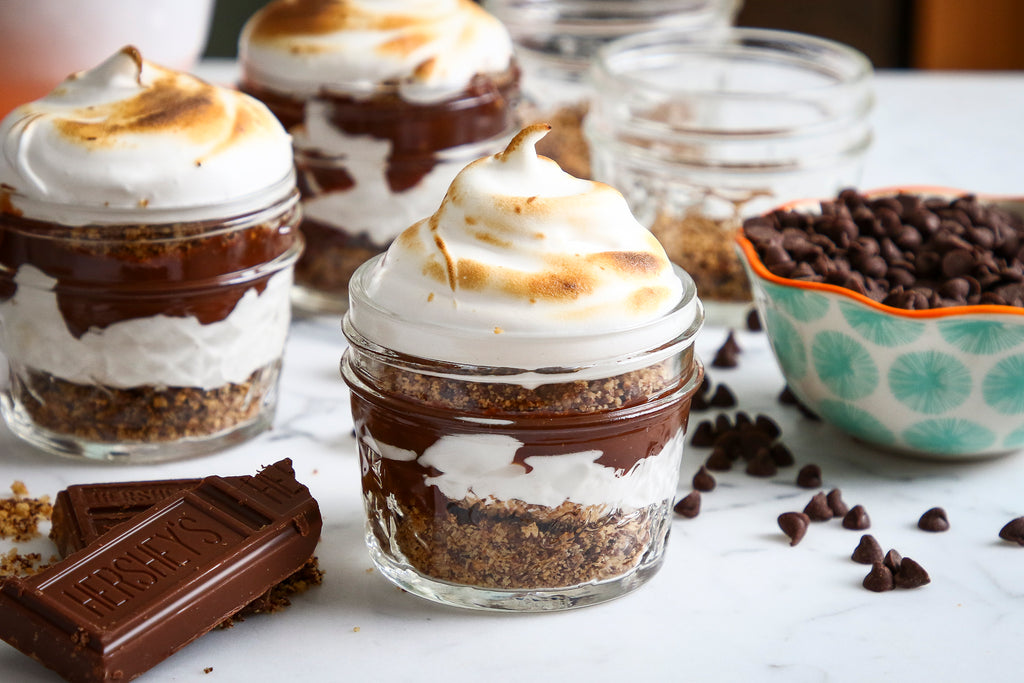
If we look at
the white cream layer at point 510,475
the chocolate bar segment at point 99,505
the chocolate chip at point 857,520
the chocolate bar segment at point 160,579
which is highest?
the white cream layer at point 510,475

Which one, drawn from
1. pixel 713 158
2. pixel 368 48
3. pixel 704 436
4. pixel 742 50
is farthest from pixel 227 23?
pixel 704 436

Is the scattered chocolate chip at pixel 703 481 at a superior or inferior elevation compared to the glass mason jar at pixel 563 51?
inferior

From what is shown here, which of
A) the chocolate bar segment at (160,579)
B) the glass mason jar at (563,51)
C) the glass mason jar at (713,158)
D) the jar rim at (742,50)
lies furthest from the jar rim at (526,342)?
the glass mason jar at (563,51)

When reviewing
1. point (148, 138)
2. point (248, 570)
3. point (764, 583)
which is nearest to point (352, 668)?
point (248, 570)

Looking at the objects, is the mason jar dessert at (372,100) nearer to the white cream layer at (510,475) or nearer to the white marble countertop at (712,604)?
the white marble countertop at (712,604)

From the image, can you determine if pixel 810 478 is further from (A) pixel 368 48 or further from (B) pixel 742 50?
(B) pixel 742 50

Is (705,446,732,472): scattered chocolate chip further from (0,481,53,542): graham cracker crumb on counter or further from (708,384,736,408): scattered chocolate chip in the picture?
(0,481,53,542): graham cracker crumb on counter
